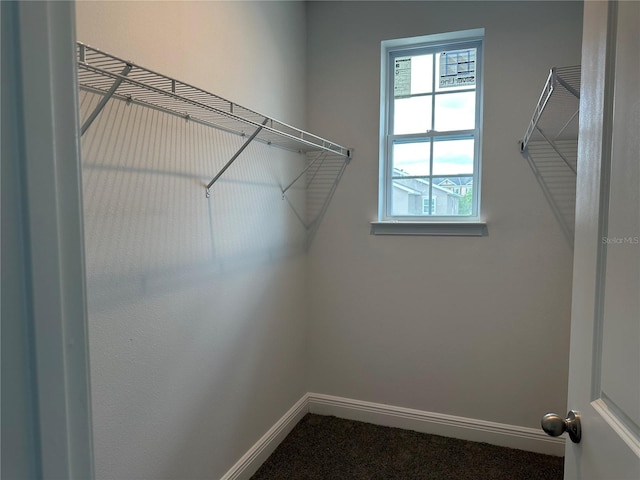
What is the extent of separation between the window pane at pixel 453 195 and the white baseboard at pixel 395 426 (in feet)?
3.81

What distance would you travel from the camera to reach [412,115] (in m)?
2.39

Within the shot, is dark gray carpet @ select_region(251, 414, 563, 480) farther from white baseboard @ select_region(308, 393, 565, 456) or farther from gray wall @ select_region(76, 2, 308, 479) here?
gray wall @ select_region(76, 2, 308, 479)

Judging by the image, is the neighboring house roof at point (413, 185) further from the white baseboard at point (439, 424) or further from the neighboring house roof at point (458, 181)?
the white baseboard at point (439, 424)

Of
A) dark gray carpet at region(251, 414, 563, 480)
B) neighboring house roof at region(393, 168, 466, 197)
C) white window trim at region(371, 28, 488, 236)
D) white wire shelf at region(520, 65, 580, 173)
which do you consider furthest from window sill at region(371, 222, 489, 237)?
dark gray carpet at region(251, 414, 563, 480)

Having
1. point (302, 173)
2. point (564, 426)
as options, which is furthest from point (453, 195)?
point (564, 426)

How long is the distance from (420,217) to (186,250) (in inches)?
55.1

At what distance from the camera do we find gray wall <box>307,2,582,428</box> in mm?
2064

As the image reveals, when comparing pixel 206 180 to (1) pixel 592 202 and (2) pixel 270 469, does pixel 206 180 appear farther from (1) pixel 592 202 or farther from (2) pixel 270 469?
(2) pixel 270 469

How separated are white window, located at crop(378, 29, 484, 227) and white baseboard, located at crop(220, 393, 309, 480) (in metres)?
1.25

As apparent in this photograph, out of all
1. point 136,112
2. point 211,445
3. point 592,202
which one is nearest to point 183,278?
point 136,112

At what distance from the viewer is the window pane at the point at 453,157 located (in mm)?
2273

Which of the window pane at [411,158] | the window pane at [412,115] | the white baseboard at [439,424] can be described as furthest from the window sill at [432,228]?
the white baseboard at [439,424]

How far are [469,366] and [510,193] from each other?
965 mm
